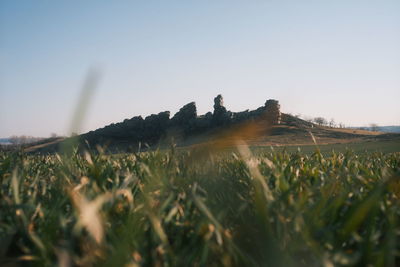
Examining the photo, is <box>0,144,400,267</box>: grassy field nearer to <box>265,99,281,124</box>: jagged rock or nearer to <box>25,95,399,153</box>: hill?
<box>25,95,399,153</box>: hill

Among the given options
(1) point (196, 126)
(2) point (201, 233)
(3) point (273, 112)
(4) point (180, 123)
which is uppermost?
(3) point (273, 112)

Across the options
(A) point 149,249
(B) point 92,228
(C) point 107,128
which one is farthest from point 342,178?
(C) point 107,128

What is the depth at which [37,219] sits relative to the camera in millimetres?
981

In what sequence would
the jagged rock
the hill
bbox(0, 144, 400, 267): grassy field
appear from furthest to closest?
the jagged rock
the hill
bbox(0, 144, 400, 267): grassy field

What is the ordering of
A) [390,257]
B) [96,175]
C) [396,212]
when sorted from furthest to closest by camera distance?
[96,175], [396,212], [390,257]

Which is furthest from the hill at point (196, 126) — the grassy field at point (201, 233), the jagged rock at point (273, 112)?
the grassy field at point (201, 233)

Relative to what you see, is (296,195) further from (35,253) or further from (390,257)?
(35,253)

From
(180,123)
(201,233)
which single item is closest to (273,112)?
(180,123)

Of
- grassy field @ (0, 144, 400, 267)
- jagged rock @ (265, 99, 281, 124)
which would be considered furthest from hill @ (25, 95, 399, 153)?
grassy field @ (0, 144, 400, 267)

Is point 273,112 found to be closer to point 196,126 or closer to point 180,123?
point 196,126

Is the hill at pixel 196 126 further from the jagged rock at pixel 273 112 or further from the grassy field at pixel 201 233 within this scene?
the grassy field at pixel 201 233

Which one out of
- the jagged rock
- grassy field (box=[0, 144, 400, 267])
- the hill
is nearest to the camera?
grassy field (box=[0, 144, 400, 267])

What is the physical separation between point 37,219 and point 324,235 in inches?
36.3

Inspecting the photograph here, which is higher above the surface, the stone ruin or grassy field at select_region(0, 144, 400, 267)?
the stone ruin
